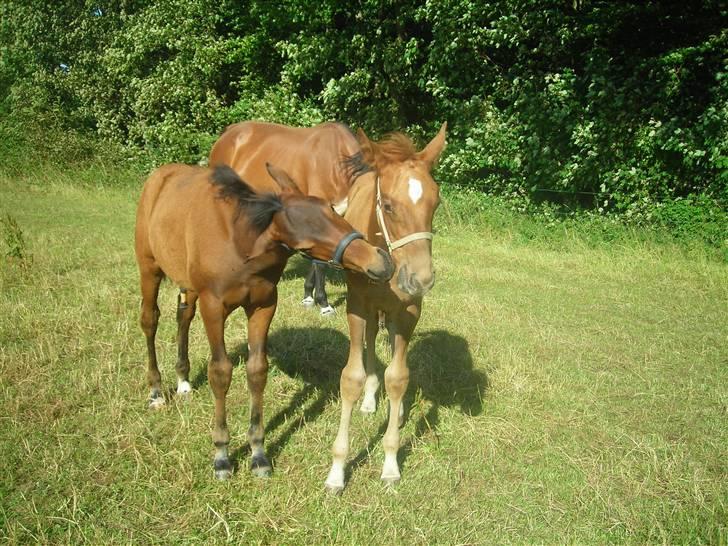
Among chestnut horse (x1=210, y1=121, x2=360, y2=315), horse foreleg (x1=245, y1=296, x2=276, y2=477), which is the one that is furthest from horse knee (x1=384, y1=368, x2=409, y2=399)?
chestnut horse (x1=210, y1=121, x2=360, y2=315)

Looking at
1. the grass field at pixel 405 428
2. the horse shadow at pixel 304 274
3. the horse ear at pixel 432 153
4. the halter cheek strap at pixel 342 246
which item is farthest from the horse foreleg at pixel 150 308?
the horse shadow at pixel 304 274

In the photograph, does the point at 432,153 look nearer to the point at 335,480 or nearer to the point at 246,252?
the point at 246,252

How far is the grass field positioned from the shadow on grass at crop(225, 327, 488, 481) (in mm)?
22

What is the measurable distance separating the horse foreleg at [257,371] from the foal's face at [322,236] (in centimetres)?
62

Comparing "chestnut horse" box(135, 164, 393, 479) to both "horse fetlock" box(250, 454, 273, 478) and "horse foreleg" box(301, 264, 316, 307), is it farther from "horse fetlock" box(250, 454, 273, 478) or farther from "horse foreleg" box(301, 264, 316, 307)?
"horse foreleg" box(301, 264, 316, 307)

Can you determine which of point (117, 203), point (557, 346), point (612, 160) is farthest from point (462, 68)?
point (117, 203)

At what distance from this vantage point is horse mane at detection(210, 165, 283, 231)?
3361mm

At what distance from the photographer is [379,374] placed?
534 cm

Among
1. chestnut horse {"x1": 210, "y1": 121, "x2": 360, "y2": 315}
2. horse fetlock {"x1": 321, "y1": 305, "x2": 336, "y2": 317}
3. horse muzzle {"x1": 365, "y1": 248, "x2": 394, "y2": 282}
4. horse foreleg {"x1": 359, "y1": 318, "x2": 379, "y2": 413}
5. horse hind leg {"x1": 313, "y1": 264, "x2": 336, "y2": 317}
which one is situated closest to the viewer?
horse muzzle {"x1": 365, "y1": 248, "x2": 394, "y2": 282}

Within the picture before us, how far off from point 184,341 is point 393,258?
2.27 metres

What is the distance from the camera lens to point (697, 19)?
11.0 m

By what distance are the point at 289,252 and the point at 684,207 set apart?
32.5 feet

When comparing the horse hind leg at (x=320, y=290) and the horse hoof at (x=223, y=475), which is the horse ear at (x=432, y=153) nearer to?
the horse hoof at (x=223, y=475)

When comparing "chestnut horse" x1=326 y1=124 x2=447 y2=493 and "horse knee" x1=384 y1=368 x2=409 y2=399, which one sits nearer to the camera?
"chestnut horse" x1=326 y1=124 x2=447 y2=493
